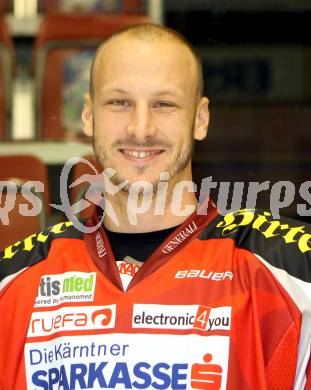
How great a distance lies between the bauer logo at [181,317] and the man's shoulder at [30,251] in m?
0.25

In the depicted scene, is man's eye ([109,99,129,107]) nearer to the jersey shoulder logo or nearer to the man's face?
the man's face

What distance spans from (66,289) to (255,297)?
1.19 feet

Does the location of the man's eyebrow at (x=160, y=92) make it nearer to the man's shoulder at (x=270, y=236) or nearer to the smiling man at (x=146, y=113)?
the smiling man at (x=146, y=113)

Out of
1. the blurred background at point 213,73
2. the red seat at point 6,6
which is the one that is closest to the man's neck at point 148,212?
the blurred background at point 213,73

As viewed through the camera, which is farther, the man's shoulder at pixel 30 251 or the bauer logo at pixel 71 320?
the man's shoulder at pixel 30 251

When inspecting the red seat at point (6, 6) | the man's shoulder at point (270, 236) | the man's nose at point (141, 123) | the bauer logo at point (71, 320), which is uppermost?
the red seat at point (6, 6)

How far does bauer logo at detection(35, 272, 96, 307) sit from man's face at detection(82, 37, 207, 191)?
199 millimetres

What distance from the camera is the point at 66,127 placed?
3.09 meters

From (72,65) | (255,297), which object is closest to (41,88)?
(72,65)

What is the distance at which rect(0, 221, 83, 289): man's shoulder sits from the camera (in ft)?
6.18

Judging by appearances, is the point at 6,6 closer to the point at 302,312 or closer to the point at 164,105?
the point at 164,105

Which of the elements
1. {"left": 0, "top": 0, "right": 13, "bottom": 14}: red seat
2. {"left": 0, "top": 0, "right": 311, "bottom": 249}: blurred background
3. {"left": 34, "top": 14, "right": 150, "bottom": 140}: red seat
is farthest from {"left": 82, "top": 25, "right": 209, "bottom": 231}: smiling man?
{"left": 0, "top": 0, "right": 13, "bottom": 14}: red seat

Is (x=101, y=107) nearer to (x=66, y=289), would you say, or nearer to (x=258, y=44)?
(x=66, y=289)

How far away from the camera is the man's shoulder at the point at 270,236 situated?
5.58ft
